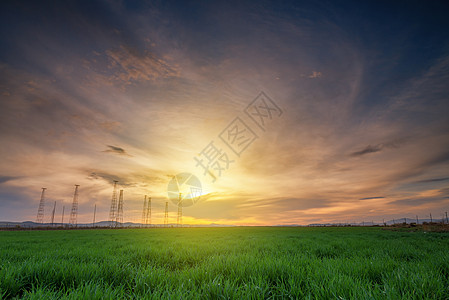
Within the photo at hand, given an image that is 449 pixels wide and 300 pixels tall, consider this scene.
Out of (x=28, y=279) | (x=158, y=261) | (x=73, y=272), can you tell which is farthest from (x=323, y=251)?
(x=28, y=279)

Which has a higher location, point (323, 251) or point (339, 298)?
point (339, 298)

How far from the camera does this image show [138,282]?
3.40 metres

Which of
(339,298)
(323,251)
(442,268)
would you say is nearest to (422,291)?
(339,298)

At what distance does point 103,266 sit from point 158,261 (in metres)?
1.87

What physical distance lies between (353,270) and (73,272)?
5.15 meters

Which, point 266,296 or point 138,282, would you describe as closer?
point 266,296

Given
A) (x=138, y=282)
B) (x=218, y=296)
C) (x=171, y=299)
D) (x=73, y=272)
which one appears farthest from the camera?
(x=73, y=272)

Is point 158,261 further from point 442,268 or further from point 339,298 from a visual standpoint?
point 442,268

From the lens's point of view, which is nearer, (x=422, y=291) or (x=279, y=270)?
(x=422, y=291)

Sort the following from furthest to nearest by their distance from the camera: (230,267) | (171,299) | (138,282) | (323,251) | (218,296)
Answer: (323,251)
(230,267)
(138,282)
(218,296)
(171,299)

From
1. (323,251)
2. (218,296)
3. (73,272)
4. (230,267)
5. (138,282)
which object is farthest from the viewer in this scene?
(323,251)

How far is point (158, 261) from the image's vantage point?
19.4ft

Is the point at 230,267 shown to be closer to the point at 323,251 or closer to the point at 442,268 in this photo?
the point at 442,268

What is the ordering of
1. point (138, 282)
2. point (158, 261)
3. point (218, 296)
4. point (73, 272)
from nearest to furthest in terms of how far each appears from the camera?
point (218, 296), point (138, 282), point (73, 272), point (158, 261)
